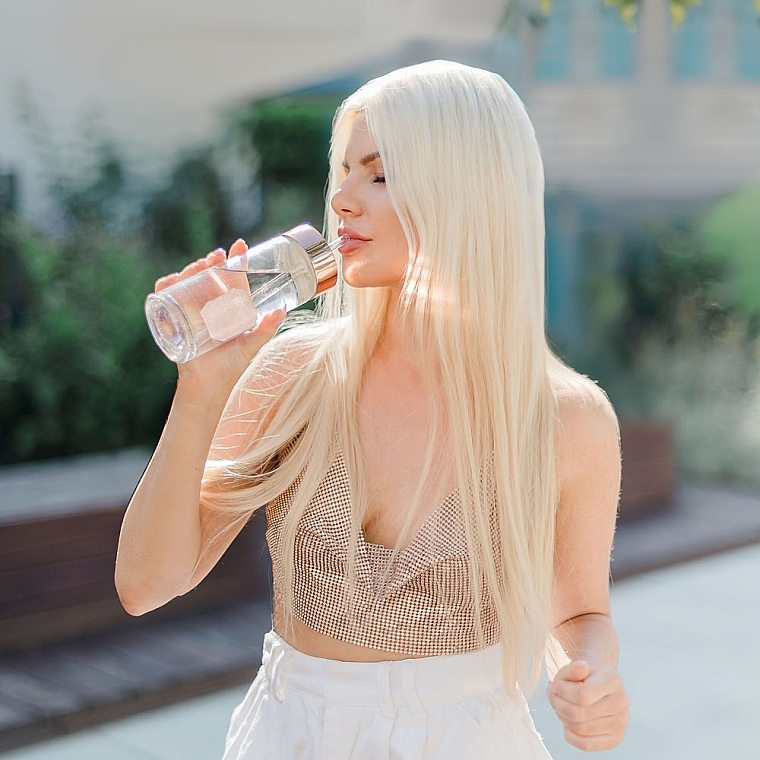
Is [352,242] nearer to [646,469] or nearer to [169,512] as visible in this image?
[169,512]

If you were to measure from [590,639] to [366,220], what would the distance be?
0.55m

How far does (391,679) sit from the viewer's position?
51.6 inches

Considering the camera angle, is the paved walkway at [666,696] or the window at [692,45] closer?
the paved walkway at [666,696]

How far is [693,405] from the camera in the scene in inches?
227

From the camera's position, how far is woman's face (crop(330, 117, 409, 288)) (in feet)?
4.44

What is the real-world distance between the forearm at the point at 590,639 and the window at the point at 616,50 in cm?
450

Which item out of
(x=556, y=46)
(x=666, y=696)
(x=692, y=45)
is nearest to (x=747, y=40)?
(x=692, y=45)

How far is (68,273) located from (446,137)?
319 centimetres

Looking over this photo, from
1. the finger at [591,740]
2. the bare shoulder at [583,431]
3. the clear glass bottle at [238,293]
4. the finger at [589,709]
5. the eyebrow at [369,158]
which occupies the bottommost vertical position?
the finger at [591,740]

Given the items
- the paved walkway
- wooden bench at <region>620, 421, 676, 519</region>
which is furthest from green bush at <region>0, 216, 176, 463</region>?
wooden bench at <region>620, 421, 676, 519</region>

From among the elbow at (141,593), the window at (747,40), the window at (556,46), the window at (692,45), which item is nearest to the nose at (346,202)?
the elbow at (141,593)

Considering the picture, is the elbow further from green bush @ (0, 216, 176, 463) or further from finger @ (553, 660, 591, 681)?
green bush @ (0, 216, 176, 463)

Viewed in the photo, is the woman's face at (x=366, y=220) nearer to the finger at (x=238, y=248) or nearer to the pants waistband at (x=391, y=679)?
the finger at (x=238, y=248)

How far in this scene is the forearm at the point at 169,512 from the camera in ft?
4.13
